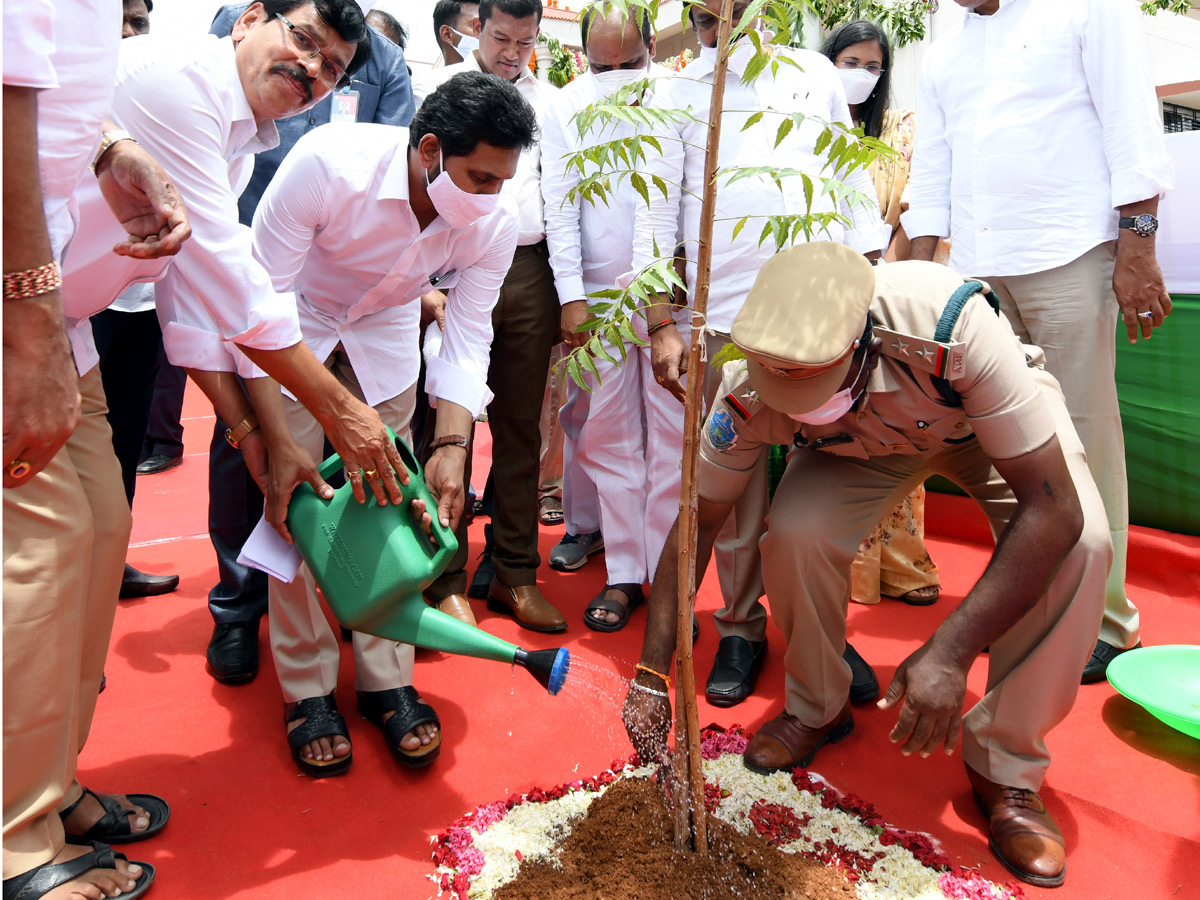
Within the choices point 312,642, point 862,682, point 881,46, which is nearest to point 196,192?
point 312,642

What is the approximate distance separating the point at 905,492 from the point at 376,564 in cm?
136

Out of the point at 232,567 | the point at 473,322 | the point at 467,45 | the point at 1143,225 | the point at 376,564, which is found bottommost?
the point at 232,567

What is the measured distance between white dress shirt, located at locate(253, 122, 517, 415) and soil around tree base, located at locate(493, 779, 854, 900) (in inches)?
45.0

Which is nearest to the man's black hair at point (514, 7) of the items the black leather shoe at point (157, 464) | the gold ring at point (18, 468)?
the gold ring at point (18, 468)

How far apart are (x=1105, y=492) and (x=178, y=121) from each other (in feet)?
8.60

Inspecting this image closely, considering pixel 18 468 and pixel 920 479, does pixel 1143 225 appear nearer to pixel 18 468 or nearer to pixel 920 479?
Answer: pixel 920 479

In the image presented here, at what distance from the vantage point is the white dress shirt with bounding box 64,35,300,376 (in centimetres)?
185

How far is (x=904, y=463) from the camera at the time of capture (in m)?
2.41

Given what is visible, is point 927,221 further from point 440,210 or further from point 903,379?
point 440,210

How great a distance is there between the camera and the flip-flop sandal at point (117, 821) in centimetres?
197

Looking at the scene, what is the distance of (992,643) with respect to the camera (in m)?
2.05

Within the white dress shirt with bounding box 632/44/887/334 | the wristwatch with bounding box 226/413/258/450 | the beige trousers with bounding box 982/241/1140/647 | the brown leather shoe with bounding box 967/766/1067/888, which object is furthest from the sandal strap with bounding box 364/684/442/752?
the beige trousers with bounding box 982/241/1140/647

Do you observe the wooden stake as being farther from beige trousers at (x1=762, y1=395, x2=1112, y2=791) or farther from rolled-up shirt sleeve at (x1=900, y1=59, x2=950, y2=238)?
rolled-up shirt sleeve at (x1=900, y1=59, x2=950, y2=238)

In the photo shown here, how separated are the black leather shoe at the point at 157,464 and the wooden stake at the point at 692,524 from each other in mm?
4312
